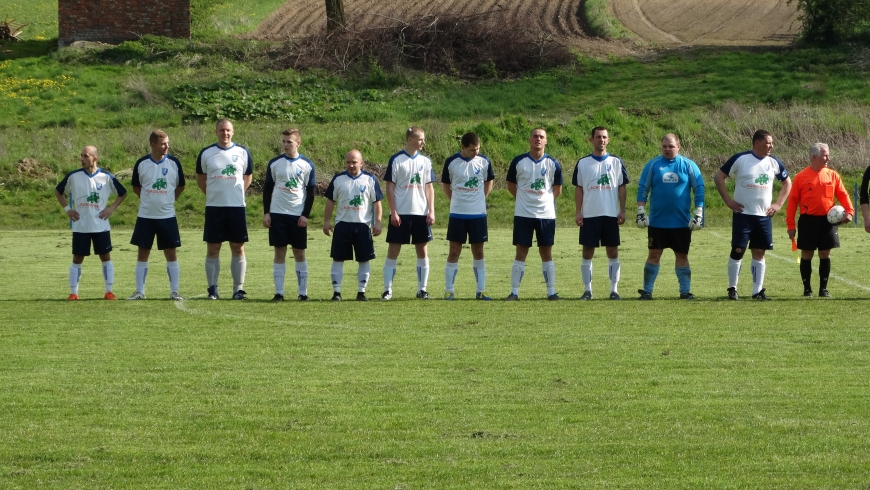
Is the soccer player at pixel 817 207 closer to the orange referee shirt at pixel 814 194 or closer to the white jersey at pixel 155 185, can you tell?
the orange referee shirt at pixel 814 194

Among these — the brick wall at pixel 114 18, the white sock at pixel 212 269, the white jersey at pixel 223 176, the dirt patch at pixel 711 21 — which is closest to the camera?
A: the white jersey at pixel 223 176

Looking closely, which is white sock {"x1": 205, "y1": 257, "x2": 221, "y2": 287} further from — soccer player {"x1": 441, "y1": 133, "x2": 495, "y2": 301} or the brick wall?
the brick wall

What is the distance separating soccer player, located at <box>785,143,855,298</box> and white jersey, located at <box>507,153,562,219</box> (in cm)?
290

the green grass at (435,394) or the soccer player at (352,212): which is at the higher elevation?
the soccer player at (352,212)

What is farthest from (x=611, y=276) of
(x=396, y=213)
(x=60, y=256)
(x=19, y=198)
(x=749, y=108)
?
(x=749, y=108)

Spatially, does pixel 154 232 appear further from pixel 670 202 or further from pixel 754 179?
pixel 754 179

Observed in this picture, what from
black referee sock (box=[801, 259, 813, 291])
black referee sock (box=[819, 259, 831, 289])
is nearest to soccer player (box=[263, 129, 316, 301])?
black referee sock (box=[801, 259, 813, 291])

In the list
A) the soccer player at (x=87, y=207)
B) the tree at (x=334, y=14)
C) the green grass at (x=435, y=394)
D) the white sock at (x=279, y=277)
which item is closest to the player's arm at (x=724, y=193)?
the green grass at (x=435, y=394)

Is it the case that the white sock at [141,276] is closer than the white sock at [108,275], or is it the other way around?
the white sock at [141,276]

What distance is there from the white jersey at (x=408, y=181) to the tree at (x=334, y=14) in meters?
34.8

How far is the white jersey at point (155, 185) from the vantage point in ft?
44.0

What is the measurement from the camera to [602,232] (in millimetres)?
13375

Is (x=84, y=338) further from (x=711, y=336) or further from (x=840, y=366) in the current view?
(x=840, y=366)

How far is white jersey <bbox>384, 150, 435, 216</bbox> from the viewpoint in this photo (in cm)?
1330
